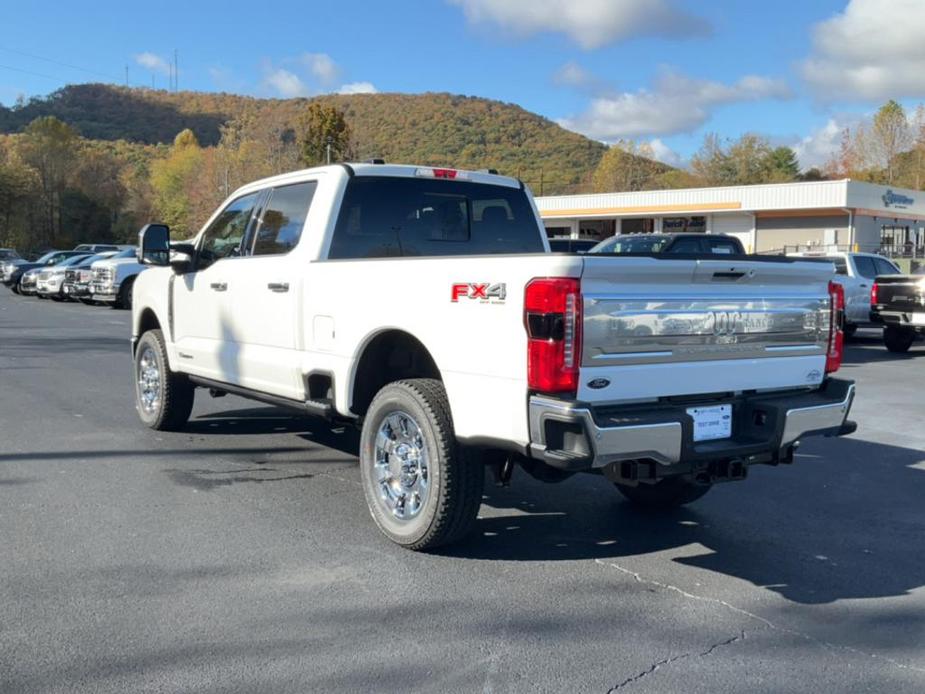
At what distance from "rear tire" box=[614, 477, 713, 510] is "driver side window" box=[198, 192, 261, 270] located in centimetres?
342

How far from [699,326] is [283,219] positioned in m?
3.22

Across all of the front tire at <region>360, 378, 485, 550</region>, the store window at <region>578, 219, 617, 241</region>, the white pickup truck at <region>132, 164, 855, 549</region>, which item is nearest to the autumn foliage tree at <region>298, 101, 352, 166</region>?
the store window at <region>578, 219, 617, 241</region>

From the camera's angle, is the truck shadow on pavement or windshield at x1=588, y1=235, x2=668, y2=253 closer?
the truck shadow on pavement

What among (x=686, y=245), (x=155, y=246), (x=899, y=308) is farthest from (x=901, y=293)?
(x=155, y=246)

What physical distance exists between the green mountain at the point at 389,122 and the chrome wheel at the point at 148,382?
8925cm

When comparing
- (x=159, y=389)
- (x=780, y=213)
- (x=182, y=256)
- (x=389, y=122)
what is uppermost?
(x=389, y=122)

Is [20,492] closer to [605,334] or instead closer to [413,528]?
[413,528]

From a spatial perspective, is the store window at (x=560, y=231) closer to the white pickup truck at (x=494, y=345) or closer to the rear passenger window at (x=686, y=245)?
the rear passenger window at (x=686, y=245)

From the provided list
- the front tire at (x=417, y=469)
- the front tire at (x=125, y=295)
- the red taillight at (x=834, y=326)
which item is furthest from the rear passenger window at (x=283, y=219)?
the front tire at (x=125, y=295)

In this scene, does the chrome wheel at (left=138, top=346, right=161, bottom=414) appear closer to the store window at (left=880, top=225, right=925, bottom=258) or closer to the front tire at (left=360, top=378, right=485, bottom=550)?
the front tire at (left=360, top=378, right=485, bottom=550)

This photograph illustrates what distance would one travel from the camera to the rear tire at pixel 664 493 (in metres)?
5.99

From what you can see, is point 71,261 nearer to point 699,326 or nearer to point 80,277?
point 80,277

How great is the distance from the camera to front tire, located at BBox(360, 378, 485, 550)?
4887 mm

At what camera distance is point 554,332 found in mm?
4219
